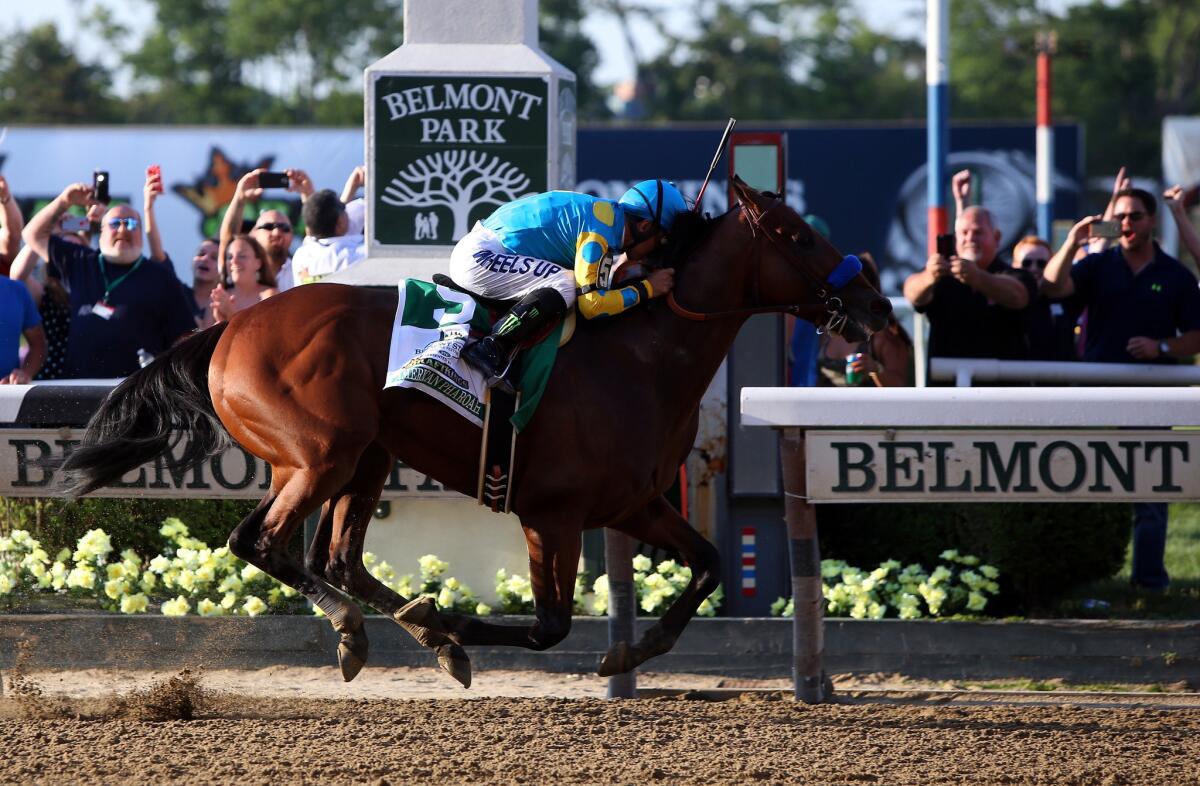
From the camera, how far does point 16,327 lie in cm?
778

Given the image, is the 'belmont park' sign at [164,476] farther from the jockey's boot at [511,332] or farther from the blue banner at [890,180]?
the blue banner at [890,180]

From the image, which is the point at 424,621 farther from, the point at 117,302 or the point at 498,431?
the point at 117,302

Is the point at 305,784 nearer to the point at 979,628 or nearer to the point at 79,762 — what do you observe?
the point at 79,762

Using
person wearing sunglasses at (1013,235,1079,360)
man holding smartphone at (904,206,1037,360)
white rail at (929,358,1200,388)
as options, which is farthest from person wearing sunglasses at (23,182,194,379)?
person wearing sunglasses at (1013,235,1079,360)

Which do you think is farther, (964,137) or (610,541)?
(964,137)

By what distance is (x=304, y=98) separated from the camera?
51719 mm

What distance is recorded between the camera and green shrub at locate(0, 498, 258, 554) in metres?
6.71

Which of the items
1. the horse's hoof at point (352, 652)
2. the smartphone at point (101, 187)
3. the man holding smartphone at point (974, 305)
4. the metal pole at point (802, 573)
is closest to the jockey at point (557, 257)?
the metal pole at point (802, 573)

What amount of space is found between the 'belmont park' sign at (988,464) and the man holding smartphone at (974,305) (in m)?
1.84

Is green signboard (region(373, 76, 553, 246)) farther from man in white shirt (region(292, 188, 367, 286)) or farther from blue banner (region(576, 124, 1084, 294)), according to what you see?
blue banner (region(576, 124, 1084, 294))

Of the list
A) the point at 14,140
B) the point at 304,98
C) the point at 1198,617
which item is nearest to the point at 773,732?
the point at 1198,617

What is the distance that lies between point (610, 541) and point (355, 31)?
161 feet

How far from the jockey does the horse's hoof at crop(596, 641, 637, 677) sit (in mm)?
1064

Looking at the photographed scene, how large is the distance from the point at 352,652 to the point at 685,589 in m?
1.19
